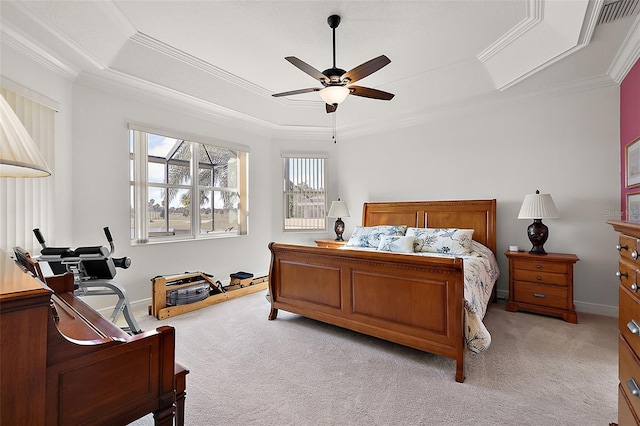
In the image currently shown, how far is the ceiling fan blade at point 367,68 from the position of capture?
243 cm

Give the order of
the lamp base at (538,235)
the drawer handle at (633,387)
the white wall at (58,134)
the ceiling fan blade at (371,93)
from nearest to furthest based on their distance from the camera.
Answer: the drawer handle at (633,387), the white wall at (58,134), the ceiling fan blade at (371,93), the lamp base at (538,235)

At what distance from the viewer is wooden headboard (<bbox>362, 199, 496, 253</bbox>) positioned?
4.03 m

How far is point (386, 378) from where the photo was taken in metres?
2.20

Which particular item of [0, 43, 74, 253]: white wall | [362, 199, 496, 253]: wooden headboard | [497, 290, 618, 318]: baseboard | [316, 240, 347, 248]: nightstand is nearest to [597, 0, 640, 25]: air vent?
[362, 199, 496, 253]: wooden headboard

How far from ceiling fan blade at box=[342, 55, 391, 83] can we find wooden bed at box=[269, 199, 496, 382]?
1.58m

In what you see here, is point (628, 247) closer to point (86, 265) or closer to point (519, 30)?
point (519, 30)

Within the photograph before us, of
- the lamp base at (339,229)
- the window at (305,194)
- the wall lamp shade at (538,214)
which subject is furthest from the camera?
the window at (305,194)

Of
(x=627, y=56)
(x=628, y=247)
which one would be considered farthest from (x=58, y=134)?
(x=627, y=56)

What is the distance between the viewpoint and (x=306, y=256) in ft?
10.3

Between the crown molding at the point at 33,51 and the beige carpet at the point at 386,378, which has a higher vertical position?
the crown molding at the point at 33,51

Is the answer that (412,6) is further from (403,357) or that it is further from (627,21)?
(403,357)

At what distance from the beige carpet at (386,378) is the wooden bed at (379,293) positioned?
22 cm

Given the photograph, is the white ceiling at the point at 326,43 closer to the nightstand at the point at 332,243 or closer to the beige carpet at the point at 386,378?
the nightstand at the point at 332,243

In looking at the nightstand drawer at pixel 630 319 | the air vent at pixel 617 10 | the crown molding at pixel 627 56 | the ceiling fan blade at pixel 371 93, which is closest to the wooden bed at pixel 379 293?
the nightstand drawer at pixel 630 319
